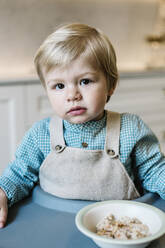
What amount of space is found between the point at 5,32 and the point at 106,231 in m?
2.10

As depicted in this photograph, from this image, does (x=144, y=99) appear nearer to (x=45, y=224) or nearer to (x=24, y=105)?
(x=24, y=105)

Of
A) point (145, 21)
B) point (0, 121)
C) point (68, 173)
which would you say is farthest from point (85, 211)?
point (145, 21)

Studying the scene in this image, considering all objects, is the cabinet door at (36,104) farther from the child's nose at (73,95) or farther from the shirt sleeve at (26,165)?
the child's nose at (73,95)

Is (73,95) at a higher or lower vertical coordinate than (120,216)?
higher

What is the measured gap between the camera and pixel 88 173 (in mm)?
884

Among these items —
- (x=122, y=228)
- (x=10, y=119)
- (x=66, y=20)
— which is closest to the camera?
(x=122, y=228)

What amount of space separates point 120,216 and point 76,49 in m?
0.39

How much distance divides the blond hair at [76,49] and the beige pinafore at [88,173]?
19 cm

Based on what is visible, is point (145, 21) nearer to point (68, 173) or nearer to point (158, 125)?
point (158, 125)

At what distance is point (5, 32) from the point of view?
251 centimetres

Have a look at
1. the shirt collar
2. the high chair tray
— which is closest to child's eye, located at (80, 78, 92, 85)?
the shirt collar

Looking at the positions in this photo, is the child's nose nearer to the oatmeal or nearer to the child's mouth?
the child's mouth

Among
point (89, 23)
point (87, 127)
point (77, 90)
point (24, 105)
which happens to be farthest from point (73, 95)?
point (89, 23)

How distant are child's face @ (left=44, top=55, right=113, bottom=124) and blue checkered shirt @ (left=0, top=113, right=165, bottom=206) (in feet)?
0.21
